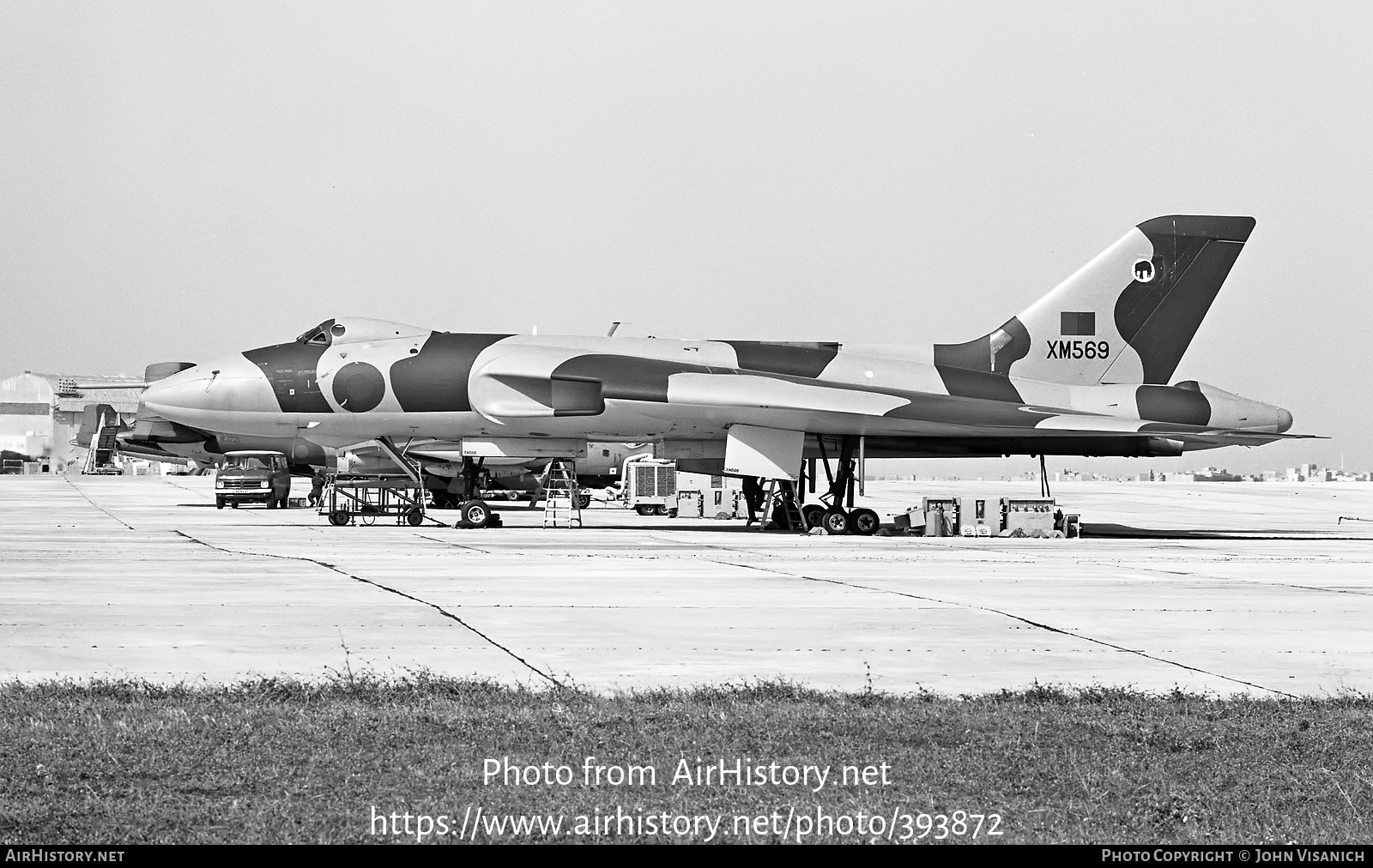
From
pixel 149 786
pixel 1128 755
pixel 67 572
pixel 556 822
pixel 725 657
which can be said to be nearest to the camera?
pixel 556 822

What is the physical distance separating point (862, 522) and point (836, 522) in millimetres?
580

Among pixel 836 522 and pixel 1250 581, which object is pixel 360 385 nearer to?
pixel 836 522

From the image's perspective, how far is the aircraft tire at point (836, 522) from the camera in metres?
28.4

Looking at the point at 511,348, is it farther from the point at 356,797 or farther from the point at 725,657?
the point at 356,797

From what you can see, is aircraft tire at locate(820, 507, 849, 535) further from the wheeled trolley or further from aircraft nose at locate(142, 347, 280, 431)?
aircraft nose at locate(142, 347, 280, 431)

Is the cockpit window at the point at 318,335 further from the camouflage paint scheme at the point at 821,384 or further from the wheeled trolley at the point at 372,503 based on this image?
the wheeled trolley at the point at 372,503

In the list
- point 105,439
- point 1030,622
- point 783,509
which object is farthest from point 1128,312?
point 105,439

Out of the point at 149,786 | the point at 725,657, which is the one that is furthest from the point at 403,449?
the point at 149,786

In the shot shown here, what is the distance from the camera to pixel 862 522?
2858 cm

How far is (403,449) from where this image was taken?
2997 cm

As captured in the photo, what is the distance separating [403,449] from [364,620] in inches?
762

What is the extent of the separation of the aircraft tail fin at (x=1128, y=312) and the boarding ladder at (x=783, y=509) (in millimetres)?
4279

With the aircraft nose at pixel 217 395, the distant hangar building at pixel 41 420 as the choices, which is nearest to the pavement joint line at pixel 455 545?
the aircraft nose at pixel 217 395

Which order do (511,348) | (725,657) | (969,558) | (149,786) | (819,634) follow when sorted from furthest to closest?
1. (511,348)
2. (969,558)
3. (819,634)
4. (725,657)
5. (149,786)
